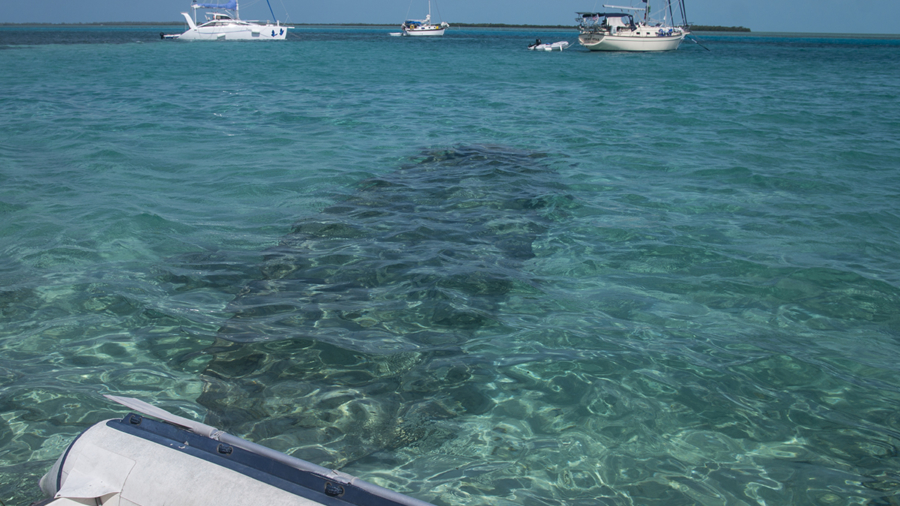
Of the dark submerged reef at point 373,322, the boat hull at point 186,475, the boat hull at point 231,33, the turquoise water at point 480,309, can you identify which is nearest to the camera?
the boat hull at point 186,475

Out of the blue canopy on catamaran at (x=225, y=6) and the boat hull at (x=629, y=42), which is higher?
the blue canopy on catamaran at (x=225, y=6)

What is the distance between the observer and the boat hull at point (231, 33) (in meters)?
62.1

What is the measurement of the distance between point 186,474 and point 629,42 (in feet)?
173

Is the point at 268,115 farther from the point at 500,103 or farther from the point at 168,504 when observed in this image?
the point at 168,504

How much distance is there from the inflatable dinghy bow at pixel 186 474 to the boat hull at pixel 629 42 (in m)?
52.3

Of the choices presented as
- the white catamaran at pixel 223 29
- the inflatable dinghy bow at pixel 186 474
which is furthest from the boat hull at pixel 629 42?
the inflatable dinghy bow at pixel 186 474

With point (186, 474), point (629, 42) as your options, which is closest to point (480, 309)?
point (186, 474)

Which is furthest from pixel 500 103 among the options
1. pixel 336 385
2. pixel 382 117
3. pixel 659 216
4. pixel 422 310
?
pixel 336 385

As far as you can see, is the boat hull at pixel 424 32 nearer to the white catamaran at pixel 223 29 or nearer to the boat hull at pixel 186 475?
the white catamaran at pixel 223 29

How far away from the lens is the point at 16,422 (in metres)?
3.47

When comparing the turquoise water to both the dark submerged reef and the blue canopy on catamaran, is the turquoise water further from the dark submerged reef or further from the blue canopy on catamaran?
the blue canopy on catamaran

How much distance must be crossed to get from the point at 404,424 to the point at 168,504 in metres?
1.67

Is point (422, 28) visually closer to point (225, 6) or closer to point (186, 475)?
point (225, 6)

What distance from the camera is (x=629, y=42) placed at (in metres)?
48.6
